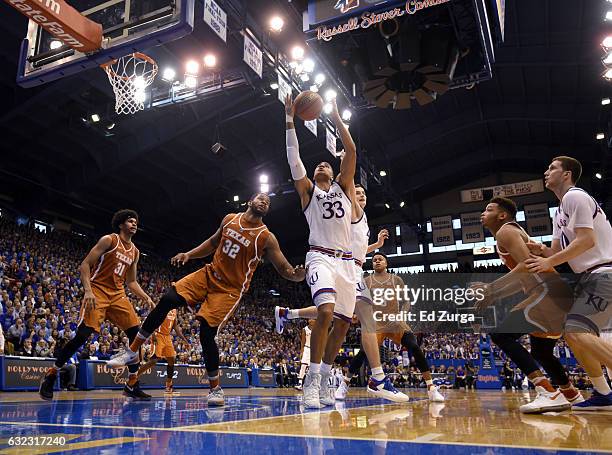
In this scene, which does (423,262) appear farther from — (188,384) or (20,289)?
(20,289)

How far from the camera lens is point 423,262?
30.7 metres

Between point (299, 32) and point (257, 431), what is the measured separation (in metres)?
12.9

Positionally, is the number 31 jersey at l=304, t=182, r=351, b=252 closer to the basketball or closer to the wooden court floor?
the basketball

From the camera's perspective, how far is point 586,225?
3.21 meters

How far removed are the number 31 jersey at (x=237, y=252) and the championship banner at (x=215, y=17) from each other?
5236 millimetres

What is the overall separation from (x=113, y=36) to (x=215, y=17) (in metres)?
2.83

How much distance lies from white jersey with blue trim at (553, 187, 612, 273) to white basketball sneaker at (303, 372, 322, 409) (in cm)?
201

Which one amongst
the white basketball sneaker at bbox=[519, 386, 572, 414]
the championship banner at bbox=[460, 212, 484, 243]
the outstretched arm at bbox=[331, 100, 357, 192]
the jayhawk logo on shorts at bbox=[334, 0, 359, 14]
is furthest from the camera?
the championship banner at bbox=[460, 212, 484, 243]

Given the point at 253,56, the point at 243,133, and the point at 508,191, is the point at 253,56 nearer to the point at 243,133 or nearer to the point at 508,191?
the point at 243,133

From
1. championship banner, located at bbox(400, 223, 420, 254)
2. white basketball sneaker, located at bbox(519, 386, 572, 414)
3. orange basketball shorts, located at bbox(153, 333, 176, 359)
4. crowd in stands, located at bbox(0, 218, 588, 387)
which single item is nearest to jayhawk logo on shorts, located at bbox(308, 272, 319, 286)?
white basketball sneaker, located at bbox(519, 386, 572, 414)

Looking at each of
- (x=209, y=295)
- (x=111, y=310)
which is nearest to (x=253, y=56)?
(x=111, y=310)

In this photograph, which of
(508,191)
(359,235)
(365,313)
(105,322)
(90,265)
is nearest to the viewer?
(359,235)

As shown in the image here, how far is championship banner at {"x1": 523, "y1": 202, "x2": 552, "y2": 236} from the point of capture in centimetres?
2289

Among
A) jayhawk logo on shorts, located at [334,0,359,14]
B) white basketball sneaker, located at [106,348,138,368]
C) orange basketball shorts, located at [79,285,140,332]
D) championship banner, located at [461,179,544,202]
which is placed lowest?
white basketball sneaker, located at [106,348,138,368]
